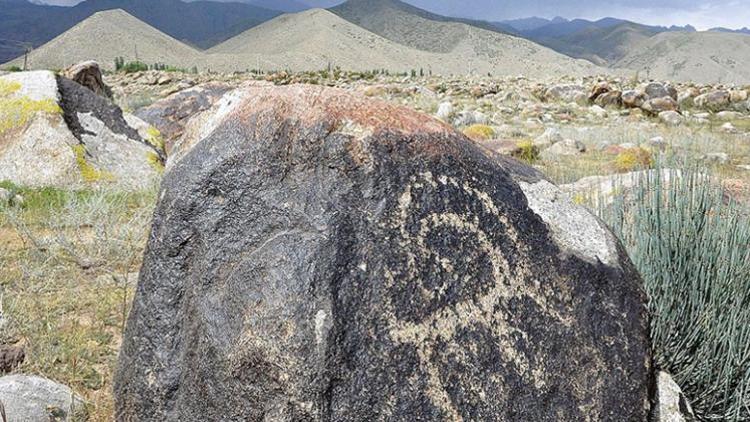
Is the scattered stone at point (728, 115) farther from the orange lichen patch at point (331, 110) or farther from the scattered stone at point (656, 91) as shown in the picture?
the orange lichen patch at point (331, 110)

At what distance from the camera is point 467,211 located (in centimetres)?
229

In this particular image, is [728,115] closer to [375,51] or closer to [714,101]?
[714,101]

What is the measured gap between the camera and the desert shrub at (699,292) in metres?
2.75

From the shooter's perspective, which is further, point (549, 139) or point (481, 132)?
point (481, 132)

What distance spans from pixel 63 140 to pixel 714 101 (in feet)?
56.0

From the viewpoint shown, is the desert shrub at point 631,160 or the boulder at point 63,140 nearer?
the boulder at point 63,140

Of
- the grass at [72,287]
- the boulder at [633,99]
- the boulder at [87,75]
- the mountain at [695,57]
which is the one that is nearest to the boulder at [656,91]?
the boulder at [633,99]

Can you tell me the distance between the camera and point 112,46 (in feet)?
282

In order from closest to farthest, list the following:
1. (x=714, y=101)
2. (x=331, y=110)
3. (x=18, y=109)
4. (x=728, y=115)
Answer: (x=331, y=110), (x=18, y=109), (x=728, y=115), (x=714, y=101)

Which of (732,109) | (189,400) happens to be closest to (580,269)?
(189,400)

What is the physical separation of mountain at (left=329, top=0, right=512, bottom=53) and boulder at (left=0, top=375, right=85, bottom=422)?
344ft

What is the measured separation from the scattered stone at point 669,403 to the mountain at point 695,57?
102 m

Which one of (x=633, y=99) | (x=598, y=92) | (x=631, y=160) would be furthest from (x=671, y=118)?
(x=631, y=160)

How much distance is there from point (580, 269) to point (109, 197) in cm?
516
